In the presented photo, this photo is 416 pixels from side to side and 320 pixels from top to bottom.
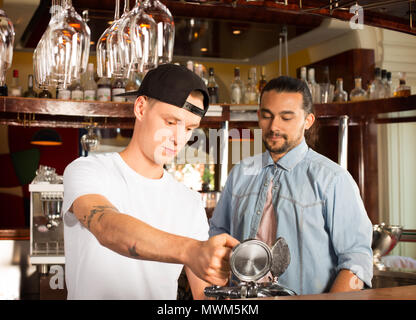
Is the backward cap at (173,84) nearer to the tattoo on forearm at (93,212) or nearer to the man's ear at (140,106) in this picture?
the man's ear at (140,106)

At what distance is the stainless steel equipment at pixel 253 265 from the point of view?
2.09 ft

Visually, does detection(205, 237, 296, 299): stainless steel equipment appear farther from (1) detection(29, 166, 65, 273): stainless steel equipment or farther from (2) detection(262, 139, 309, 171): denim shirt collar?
(1) detection(29, 166, 65, 273): stainless steel equipment

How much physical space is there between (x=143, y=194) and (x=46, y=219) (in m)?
1.65

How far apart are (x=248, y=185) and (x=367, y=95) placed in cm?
192

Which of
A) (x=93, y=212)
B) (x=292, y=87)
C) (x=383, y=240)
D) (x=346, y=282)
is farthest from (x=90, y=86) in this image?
(x=93, y=212)

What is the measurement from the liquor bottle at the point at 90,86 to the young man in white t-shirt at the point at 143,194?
180 centimetres

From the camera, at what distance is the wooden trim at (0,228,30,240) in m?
2.81

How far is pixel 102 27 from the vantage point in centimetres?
375

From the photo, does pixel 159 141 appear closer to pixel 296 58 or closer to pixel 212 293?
pixel 212 293

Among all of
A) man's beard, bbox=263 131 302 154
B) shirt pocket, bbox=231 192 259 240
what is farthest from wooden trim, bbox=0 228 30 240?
man's beard, bbox=263 131 302 154

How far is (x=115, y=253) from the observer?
1.07 m

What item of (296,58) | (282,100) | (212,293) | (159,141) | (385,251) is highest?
(296,58)

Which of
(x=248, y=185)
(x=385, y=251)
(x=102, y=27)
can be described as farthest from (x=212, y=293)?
(x=102, y=27)
